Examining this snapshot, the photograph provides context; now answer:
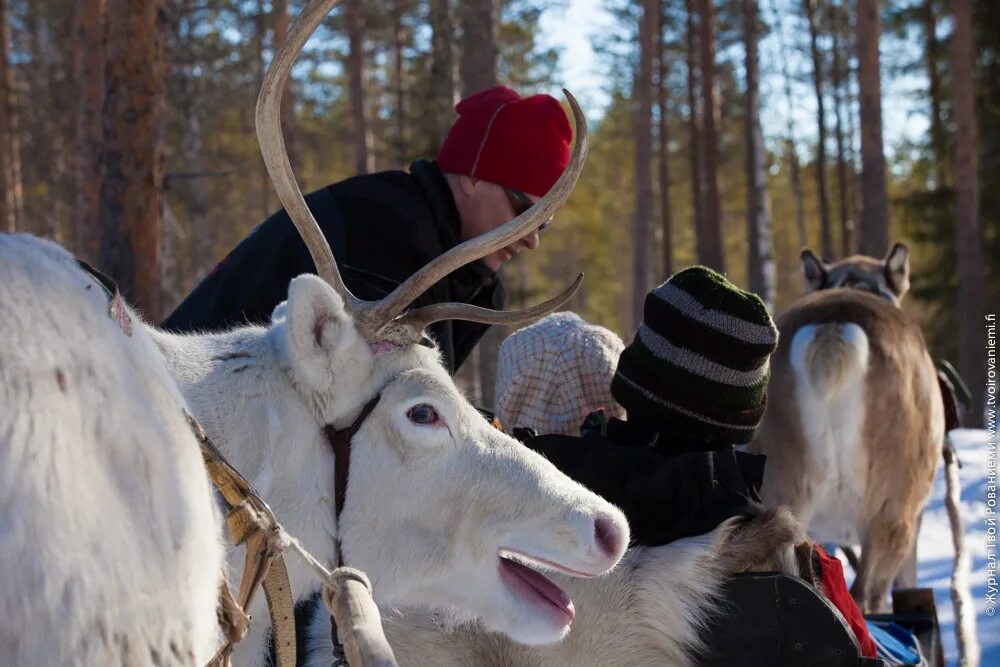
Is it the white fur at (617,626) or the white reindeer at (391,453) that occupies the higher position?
the white reindeer at (391,453)

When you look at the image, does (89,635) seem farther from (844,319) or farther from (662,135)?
(662,135)

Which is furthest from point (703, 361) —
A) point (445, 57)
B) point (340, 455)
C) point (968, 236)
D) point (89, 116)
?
point (968, 236)

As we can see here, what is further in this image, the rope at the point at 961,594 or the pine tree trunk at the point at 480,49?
the pine tree trunk at the point at 480,49

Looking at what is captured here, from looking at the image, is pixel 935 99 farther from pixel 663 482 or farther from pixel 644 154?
pixel 663 482

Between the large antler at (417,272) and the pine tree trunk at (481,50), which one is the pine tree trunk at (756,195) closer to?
the pine tree trunk at (481,50)

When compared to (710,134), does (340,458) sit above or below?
below

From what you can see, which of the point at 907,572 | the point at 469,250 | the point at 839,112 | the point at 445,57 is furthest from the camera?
the point at 839,112

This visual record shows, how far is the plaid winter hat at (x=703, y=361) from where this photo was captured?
2730mm

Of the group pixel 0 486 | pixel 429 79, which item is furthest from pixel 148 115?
pixel 429 79

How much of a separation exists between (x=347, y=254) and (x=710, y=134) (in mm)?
16337

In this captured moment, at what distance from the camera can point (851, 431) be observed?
5.90 m

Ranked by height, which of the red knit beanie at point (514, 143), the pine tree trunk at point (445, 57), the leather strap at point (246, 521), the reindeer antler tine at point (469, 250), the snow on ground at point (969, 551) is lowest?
the snow on ground at point (969, 551)

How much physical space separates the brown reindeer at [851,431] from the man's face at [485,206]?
2.82m

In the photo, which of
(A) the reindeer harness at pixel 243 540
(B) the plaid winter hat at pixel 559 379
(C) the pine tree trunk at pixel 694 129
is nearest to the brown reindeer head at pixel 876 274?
(B) the plaid winter hat at pixel 559 379
